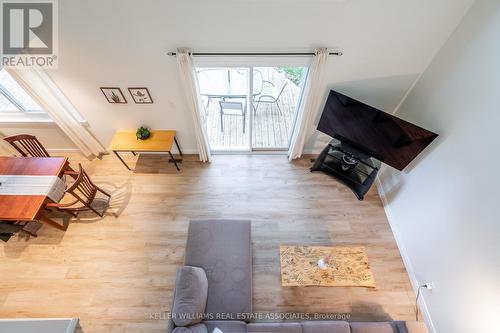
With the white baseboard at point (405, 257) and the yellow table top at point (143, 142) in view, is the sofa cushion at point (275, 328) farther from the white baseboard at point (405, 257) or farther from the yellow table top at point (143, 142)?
the yellow table top at point (143, 142)

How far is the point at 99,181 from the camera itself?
13.9 feet

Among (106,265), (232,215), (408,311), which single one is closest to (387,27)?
(232,215)

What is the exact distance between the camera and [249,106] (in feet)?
12.6

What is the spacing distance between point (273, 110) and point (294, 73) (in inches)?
49.7

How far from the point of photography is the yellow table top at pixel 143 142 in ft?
12.8

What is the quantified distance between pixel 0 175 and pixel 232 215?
3144 mm

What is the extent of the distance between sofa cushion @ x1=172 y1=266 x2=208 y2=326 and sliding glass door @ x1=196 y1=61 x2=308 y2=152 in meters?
2.46

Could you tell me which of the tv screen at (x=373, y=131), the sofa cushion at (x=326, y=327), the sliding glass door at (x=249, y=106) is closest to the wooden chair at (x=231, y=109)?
the sliding glass door at (x=249, y=106)

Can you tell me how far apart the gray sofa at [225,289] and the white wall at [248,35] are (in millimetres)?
2120

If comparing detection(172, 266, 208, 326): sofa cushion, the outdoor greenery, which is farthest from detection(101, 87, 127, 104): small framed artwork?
detection(172, 266, 208, 326): sofa cushion

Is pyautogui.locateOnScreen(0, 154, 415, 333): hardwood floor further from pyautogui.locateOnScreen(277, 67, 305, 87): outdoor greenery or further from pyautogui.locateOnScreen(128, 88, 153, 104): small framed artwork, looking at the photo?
pyautogui.locateOnScreen(277, 67, 305, 87): outdoor greenery

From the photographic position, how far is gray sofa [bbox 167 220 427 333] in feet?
8.00

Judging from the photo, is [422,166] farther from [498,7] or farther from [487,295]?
[498,7]

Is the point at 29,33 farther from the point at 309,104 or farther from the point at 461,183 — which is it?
the point at 461,183
